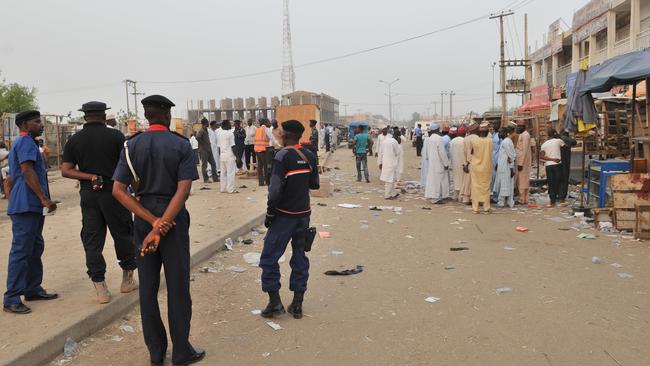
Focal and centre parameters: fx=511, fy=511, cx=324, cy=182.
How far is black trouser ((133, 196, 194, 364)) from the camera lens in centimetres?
334

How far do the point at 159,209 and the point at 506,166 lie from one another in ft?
28.9

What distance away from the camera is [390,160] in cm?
1228

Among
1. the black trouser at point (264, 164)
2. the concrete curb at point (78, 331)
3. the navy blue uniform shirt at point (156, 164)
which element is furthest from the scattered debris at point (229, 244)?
the black trouser at point (264, 164)

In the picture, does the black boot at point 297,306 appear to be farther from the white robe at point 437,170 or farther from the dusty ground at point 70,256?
the white robe at point 437,170

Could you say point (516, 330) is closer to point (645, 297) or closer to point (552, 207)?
point (645, 297)

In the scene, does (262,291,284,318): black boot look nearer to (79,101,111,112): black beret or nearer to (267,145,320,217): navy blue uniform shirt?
(267,145,320,217): navy blue uniform shirt

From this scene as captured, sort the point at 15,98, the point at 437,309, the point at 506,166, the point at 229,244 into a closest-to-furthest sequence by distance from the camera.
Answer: the point at 437,309 < the point at 229,244 < the point at 506,166 < the point at 15,98

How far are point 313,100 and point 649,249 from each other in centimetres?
3914

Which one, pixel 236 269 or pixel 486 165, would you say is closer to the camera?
pixel 236 269

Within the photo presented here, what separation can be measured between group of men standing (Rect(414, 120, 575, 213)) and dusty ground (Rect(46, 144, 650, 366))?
2.62 meters

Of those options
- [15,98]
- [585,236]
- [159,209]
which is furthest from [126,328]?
[15,98]

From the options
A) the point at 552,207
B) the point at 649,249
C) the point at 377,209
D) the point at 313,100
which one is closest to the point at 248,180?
the point at 377,209

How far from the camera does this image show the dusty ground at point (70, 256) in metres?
3.90

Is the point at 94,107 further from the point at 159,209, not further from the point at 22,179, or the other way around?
the point at 159,209
